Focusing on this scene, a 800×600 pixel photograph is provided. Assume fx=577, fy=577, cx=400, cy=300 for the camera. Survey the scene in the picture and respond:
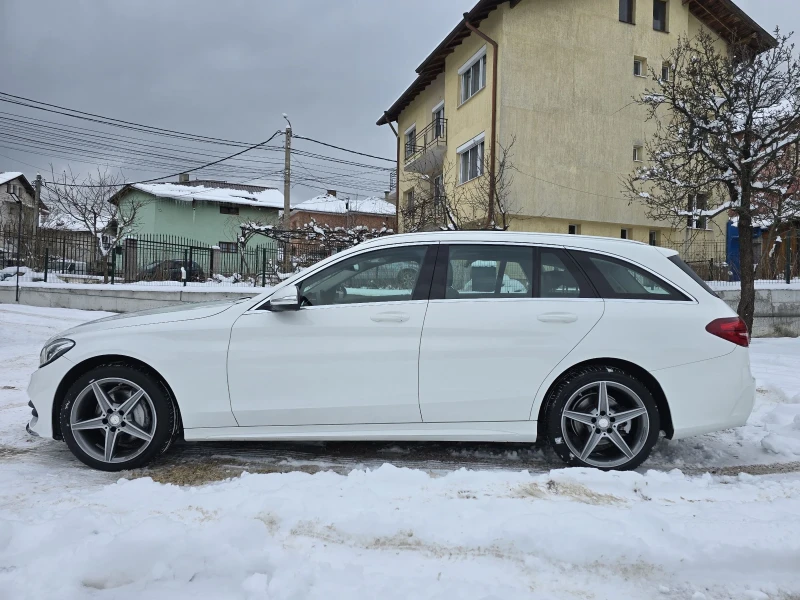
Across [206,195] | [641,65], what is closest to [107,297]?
[641,65]

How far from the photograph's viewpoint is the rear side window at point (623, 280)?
3.85 m

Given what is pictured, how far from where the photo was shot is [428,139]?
2412cm

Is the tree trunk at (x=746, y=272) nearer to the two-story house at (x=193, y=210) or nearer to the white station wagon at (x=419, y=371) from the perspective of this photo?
the white station wagon at (x=419, y=371)

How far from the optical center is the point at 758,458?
14.0 ft

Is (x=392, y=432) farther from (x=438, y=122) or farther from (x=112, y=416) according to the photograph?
(x=438, y=122)

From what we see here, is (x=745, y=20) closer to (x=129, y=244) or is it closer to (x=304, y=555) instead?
(x=129, y=244)

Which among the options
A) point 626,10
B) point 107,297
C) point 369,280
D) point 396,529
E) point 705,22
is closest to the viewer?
point 396,529

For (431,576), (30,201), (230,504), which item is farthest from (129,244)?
(30,201)

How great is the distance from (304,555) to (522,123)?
18.0m

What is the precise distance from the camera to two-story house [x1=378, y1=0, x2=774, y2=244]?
1853 centimetres

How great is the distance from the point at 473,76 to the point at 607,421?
19.0m

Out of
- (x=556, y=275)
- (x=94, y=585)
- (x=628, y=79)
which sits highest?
(x=628, y=79)

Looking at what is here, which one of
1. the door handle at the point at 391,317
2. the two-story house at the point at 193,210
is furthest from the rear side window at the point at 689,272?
the two-story house at the point at 193,210

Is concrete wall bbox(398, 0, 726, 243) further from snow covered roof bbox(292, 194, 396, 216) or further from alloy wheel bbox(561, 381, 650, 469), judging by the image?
snow covered roof bbox(292, 194, 396, 216)
